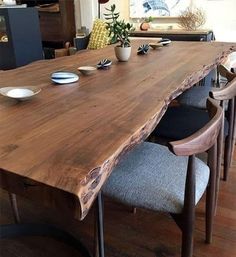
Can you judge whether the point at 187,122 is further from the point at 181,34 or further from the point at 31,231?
the point at 181,34

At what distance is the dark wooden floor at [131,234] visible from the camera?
1.53 meters

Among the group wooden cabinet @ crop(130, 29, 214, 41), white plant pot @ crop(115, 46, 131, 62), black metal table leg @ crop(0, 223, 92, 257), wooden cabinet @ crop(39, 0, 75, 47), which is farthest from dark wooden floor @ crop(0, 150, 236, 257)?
wooden cabinet @ crop(39, 0, 75, 47)

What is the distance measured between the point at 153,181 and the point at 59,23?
456 cm

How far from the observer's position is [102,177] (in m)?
0.81

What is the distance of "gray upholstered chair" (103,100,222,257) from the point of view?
1051 millimetres

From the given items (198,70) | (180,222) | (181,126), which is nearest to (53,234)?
(180,222)

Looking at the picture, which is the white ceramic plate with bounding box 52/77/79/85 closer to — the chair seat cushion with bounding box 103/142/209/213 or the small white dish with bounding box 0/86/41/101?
the small white dish with bounding box 0/86/41/101

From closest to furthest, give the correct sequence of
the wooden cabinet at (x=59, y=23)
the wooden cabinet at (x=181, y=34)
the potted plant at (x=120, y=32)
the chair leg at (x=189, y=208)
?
the chair leg at (x=189, y=208) < the potted plant at (x=120, y=32) < the wooden cabinet at (x=181, y=34) < the wooden cabinet at (x=59, y=23)

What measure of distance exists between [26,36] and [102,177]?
4149 mm

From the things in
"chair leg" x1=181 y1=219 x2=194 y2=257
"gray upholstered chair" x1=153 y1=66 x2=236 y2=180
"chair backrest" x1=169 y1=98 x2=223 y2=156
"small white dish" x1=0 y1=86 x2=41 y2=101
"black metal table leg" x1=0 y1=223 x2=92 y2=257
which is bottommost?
"black metal table leg" x1=0 y1=223 x2=92 y2=257

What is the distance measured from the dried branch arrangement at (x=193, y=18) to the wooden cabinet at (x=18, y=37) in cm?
216

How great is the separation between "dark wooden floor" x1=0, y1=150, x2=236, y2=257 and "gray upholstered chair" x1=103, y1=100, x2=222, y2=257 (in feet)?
1.17

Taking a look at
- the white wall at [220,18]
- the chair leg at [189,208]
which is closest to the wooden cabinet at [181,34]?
the white wall at [220,18]

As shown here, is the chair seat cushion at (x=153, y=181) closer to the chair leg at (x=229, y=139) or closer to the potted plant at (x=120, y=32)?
the chair leg at (x=229, y=139)
